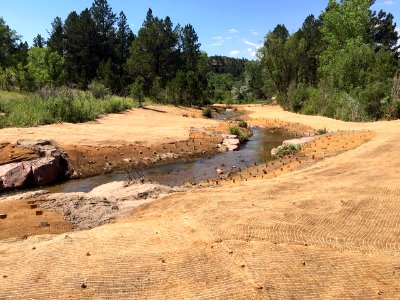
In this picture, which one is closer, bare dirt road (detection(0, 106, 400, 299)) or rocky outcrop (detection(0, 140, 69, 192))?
bare dirt road (detection(0, 106, 400, 299))

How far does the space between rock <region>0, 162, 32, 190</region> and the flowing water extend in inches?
36.5

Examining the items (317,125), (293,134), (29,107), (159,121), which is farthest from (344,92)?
(29,107)

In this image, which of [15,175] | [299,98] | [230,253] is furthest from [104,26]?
[230,253]

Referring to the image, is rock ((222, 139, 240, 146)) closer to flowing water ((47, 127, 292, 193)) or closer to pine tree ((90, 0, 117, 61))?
flowing water ((47, 127, 292, 193))

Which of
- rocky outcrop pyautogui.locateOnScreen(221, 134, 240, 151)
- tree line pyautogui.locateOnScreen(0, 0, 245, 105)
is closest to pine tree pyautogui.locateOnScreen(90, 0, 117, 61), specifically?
tree line pyautogui.locateOnScreen(0, 0, 245, 105)

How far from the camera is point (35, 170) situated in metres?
14.0

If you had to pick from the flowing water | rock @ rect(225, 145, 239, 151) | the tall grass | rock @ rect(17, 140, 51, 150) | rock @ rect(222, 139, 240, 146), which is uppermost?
the tall grass

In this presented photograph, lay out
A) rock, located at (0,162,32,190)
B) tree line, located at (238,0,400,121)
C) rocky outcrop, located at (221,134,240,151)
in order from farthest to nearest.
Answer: tree line, located at (238,0,400,121)
rocky outcrop, located at (221,134,240,151)
rock, located at (0,162,32,190)

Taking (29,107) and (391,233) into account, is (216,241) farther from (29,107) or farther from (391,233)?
(29,107)

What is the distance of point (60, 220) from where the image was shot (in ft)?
29.0

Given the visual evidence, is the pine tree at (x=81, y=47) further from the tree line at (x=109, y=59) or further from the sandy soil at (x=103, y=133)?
the sandy soil at (x=103, y=133)

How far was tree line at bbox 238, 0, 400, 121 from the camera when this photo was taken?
29594mm

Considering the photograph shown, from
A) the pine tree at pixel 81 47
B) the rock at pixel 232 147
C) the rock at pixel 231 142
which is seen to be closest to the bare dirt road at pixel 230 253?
the rock at pixel 232 147

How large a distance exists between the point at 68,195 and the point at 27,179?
388 centimetres
